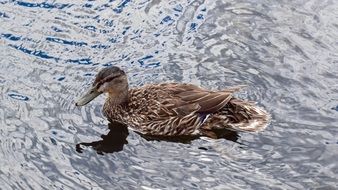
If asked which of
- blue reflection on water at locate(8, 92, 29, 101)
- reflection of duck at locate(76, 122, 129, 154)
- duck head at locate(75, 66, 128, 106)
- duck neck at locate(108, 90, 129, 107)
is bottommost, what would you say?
reflection of duck at locate(76, 122, 129, 154)

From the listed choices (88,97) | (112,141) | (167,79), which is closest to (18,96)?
(88,97)

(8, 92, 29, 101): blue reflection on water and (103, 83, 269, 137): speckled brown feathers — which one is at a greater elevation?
(103, 83, 269, 137): speckled brown feathers

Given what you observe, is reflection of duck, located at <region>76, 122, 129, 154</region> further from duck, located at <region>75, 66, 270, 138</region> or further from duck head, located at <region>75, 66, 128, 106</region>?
duck head, located at <region>75, 66, 128, 106</region>

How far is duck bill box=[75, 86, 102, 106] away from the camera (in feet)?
35.2

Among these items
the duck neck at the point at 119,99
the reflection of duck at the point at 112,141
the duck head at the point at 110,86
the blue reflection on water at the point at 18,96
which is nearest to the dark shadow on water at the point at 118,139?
the reflection of duck at the point at 112,141

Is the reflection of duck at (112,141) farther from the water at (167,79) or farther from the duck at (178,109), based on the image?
the duck at (178,109)

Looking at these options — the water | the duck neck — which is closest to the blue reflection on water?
the water

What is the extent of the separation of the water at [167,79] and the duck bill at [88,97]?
0.22m

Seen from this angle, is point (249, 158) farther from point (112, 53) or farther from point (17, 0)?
point (17, 0)

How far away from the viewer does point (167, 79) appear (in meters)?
11.5

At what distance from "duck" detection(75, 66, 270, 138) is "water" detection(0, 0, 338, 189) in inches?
7.6

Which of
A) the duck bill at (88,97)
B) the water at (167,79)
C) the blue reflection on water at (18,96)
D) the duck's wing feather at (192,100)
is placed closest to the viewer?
the water at (167,79)

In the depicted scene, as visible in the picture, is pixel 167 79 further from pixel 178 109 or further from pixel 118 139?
pixel 118 139

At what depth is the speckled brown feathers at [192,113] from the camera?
10570 millimetres
